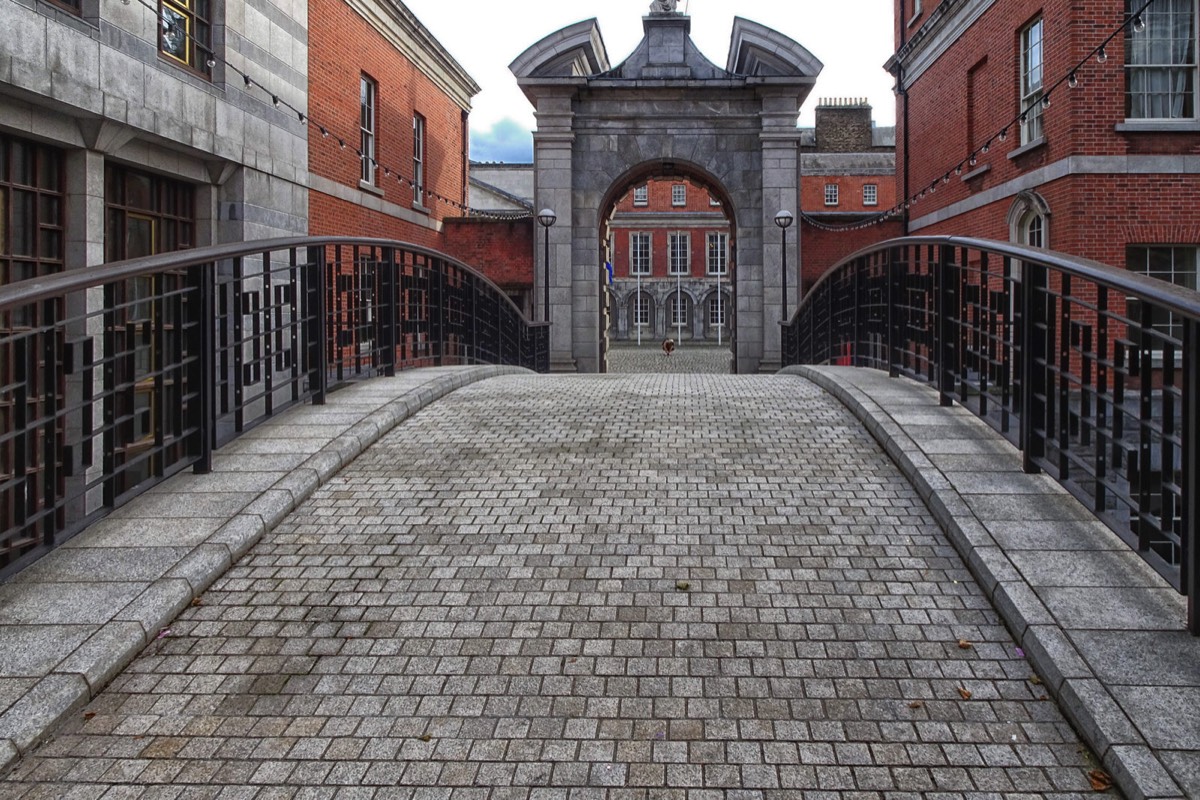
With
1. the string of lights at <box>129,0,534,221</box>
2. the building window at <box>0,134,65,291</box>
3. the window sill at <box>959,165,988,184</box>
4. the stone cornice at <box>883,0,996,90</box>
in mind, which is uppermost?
the stone cornice at <box>883,0,996,90</box>

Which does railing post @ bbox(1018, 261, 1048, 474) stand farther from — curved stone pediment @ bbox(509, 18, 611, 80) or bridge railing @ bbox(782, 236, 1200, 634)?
curved stone pediment @ bbox(509, 18, 611, 80)

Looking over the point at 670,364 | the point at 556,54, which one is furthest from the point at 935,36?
the point at 670,364

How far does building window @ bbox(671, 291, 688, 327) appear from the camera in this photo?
169 ft

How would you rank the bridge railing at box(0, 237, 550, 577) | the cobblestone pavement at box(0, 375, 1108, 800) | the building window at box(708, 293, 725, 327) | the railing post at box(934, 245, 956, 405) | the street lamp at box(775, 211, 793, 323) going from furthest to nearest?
the building window at box(708, 293, 725, 327)
the street lamp at box(775, 211, 793, 323)
the railing post at box(934, 245, 956, 405)
the bridge railing at box(0, 237, 550, 577)
the cobblestone pavement at box(0, 375, 1108, 800)

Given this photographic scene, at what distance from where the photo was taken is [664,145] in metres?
19.1

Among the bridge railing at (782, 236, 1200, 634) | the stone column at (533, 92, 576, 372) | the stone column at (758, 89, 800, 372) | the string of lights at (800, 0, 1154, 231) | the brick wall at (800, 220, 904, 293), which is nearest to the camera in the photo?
the bridge railing at (782, 236, 1200, 634)

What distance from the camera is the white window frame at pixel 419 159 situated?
2081 cm

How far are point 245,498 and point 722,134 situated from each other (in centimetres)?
1605

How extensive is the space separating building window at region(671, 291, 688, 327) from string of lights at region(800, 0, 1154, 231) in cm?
2947

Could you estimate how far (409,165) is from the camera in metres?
20.3

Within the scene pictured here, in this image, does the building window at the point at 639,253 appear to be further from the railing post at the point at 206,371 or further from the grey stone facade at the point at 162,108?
the railing post at the point at 206,371

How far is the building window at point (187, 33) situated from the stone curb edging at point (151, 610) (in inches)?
270

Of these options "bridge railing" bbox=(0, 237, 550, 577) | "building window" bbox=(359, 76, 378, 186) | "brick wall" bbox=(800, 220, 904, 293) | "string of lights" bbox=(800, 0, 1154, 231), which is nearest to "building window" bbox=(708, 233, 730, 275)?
"string of lights" bbox=(800, 0, 1154, 231)

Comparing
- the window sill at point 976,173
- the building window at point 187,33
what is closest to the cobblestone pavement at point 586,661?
the building window at point 187,33
